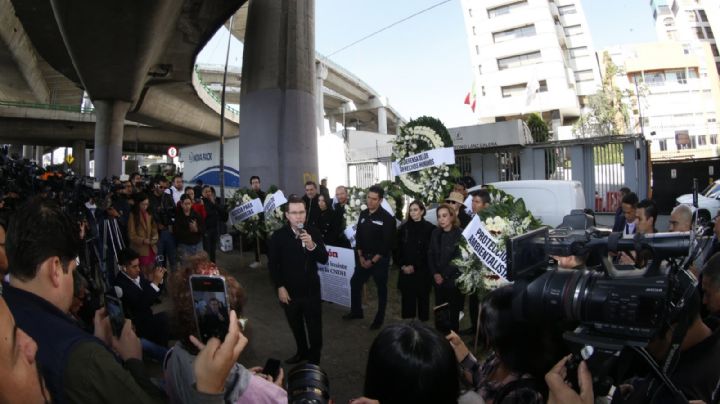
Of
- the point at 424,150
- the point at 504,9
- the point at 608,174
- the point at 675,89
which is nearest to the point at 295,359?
the point at 424,150

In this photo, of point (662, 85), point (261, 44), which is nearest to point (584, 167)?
point (261, 44)

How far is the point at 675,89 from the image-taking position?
54.4 m

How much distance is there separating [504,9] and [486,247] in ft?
185

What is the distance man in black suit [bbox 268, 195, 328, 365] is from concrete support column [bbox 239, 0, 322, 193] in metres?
10.1

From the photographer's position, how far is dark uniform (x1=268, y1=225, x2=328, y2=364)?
187 inches

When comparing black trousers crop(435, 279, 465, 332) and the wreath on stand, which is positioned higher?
the wreath on stand

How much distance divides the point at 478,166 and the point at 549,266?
18.8 metres

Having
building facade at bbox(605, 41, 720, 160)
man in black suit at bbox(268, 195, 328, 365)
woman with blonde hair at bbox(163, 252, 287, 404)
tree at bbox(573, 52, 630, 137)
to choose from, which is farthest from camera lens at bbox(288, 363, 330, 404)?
building facade at bbox(605, 41, 720, 160)

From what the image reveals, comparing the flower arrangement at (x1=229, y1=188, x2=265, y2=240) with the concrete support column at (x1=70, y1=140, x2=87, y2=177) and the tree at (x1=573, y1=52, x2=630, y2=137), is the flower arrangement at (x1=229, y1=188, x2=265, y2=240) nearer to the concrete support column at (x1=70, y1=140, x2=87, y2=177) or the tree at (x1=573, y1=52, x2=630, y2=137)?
the tree at (x1=573, y1=52, x2=630, y2=137)

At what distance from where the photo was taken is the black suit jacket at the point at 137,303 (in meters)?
4.25

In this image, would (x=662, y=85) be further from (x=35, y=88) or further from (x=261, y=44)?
(x=35, y=88)

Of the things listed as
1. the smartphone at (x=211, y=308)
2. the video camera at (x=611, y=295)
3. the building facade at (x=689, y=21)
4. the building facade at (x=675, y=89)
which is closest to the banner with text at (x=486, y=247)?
the video camera at (x=611, y=295)

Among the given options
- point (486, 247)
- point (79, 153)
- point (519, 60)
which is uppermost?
point (519, 60)

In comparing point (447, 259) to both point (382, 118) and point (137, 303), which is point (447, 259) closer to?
point (137, 303)
